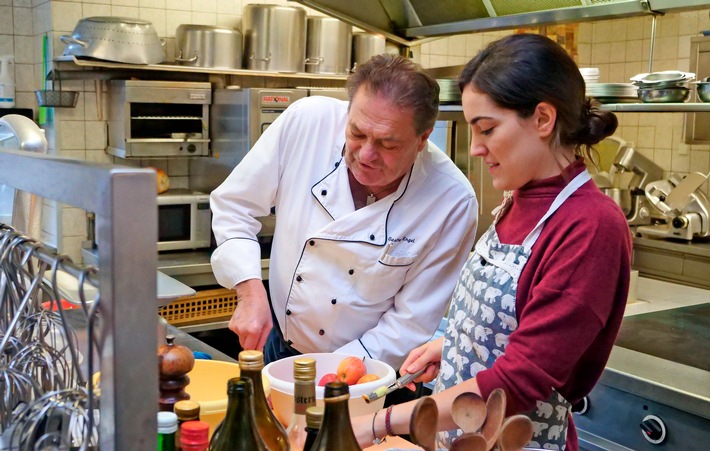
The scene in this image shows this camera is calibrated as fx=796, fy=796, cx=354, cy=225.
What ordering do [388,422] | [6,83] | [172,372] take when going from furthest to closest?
[6,83] < [388,422] < [172,372]

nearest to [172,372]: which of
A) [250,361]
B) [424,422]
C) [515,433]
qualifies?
[250,361]

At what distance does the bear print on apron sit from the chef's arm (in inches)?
11.0

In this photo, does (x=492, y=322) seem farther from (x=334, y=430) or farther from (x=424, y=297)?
(x=334, y=430)

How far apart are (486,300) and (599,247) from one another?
262mm

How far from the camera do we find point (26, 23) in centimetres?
445

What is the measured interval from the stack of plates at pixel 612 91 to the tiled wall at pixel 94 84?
254cm

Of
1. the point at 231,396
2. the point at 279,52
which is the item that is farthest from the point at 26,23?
the point at 231,396

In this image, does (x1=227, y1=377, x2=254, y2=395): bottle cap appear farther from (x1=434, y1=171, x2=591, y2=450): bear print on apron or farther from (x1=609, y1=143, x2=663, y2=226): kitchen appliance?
(x1=609, y1=143, x2=663, y2=226): kitchen appliance

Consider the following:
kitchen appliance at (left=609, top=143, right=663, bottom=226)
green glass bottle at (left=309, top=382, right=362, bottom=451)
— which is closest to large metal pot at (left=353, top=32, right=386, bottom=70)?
kitchen appliance at (left=609, top=143, right=663, bottom=226)

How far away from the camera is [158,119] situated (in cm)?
412

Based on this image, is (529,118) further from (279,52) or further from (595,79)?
(279,52)

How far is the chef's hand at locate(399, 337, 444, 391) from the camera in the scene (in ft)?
5.18

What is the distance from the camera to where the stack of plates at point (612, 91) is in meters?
2.39

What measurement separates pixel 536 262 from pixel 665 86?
1192 millimetres
